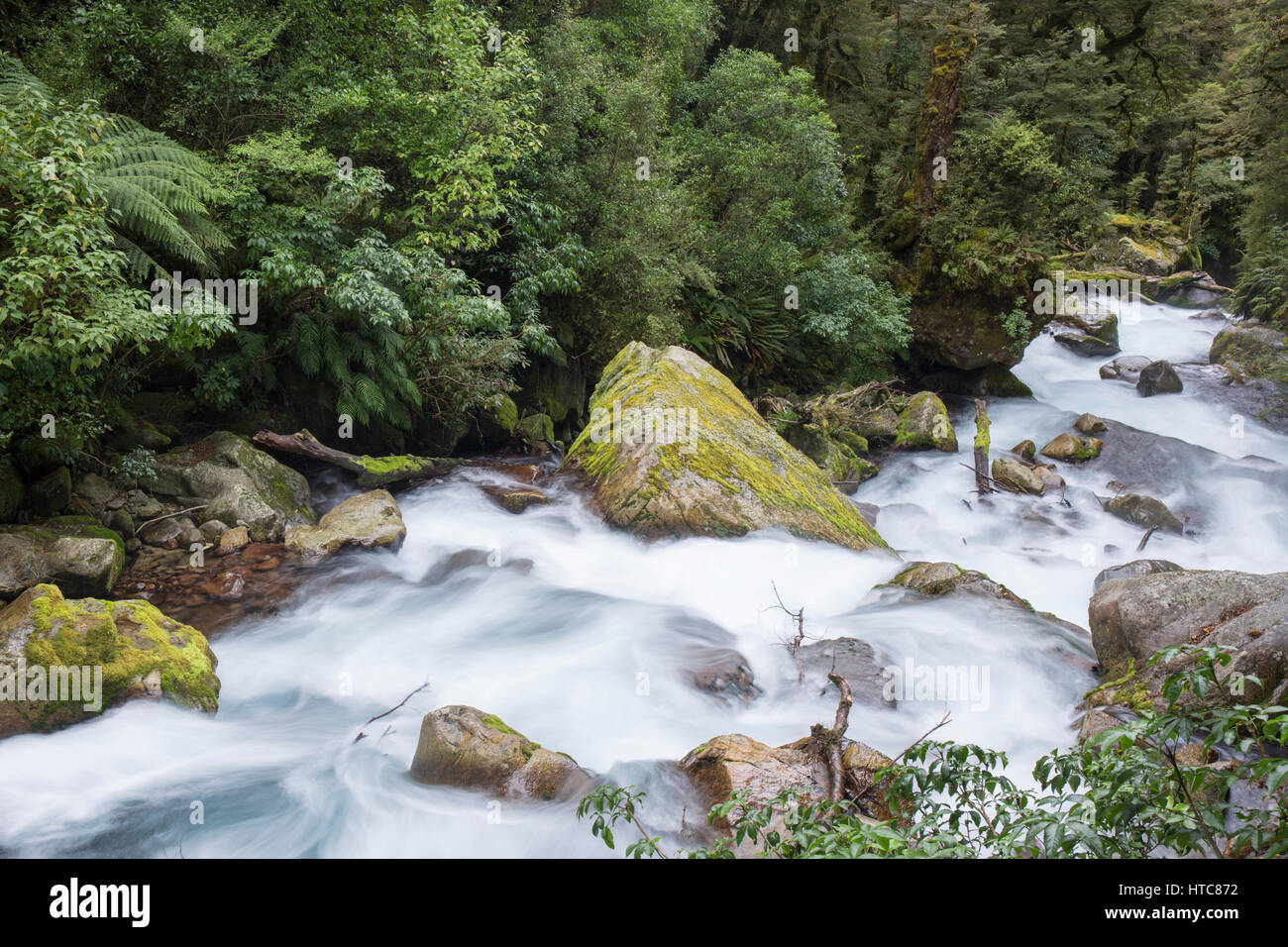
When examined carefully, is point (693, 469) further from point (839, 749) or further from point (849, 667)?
point (839, 749)

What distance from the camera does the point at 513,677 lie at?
6.20 meters

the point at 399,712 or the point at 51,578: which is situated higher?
the point at 51,578

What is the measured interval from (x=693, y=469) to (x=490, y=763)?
4.48 m

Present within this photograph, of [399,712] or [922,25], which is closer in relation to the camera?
[399,712]

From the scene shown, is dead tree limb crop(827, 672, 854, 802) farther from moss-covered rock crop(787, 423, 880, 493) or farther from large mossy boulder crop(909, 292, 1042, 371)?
large mossy boulder crop(909, 292, 1042, 371)

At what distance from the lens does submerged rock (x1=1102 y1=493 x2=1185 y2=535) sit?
11.1 m

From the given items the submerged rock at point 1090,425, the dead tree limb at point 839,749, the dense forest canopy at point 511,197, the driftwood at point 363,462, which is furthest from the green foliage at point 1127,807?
the submerged rock at point 1090,425

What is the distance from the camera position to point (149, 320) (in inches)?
246

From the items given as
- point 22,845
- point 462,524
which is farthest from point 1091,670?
point 22,845

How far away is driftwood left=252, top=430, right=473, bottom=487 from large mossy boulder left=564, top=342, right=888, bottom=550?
2.22m

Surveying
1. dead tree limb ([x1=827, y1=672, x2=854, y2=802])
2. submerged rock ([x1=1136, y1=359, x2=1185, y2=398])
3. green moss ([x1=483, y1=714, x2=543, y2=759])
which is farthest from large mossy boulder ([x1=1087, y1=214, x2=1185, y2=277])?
green moss ([x1=483, y1=714, x2=543, y2=759])

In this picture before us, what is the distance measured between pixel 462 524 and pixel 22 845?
5456mm
